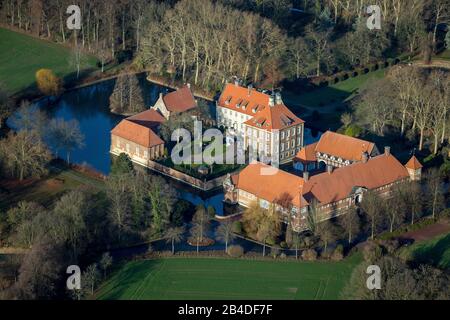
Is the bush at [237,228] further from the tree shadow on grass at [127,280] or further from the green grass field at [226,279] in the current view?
the tree shadow on grass at [127,280]

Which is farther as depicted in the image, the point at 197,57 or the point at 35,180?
the point at 197,57

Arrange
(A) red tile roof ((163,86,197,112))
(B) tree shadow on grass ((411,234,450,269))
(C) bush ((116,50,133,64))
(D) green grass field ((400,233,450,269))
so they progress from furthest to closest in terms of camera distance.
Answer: (C) bush ((116,50,133,64)), (A) red tile roof ((163,86,197,112)), (D) green grass field ((400,233,450,269)), (B) tree shadow on grass ((411,234,450,269))

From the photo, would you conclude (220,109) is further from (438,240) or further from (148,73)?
(438,240)

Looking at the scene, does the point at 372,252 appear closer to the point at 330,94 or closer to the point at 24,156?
the point at 24,156

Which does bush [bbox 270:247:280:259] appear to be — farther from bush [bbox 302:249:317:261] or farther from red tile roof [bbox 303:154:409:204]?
red tile roof [bbox 303:154:409:204]

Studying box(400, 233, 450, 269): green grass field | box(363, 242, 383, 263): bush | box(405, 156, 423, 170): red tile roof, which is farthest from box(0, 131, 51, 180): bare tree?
box(400, 233, 450, 269): green grass field

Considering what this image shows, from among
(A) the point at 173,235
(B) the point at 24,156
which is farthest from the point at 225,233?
(B) the point at 24,156
